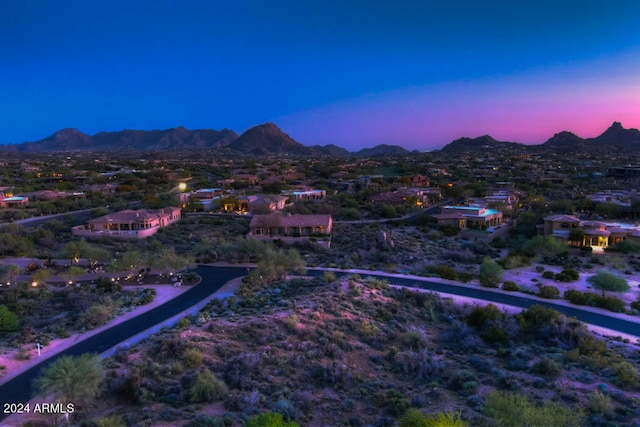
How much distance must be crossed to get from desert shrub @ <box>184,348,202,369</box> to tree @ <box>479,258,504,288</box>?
18130mm

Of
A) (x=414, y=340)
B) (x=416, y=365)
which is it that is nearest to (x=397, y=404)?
(x=416, y=365)

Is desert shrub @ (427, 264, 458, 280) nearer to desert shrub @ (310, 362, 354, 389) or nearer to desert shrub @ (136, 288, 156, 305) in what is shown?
desert shrub @ (310, 362, 354, 389)

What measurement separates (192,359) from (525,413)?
10.9 metres

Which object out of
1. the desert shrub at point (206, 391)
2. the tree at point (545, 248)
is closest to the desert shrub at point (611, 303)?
the tree at point (545, 248)

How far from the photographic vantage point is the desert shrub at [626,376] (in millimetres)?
15276

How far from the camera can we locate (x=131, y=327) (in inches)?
812

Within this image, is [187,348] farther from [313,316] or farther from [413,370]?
[413,370]

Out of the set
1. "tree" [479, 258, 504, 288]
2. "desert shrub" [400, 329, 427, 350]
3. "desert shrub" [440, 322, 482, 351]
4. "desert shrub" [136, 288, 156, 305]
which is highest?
"tree" [479, 258, 504, 288]

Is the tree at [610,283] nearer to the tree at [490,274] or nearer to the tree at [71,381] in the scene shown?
the tree at [490,274]

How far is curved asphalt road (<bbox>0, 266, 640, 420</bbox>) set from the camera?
1561 centimetres

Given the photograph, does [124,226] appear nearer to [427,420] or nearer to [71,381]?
[71,381]

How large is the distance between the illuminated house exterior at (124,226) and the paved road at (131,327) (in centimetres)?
1524

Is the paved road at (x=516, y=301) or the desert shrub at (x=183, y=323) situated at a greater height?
the desert shrub at (x=183, y=323)

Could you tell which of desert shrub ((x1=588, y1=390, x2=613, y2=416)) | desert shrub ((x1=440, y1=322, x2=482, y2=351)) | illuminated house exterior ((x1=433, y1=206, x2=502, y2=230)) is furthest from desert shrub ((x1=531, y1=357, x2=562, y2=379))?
illuminated house exterior ((x1=433, y1=206, x2=502, y2=230))
